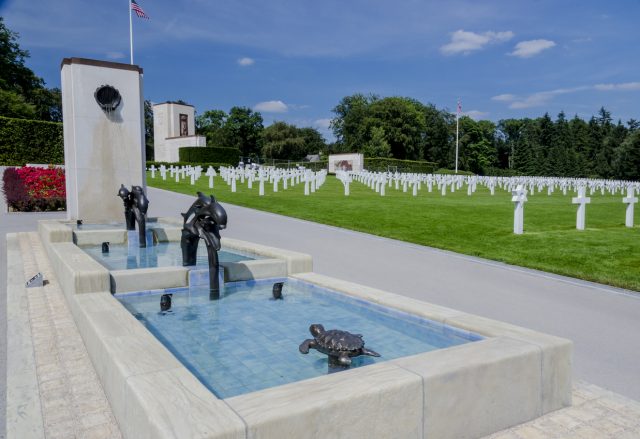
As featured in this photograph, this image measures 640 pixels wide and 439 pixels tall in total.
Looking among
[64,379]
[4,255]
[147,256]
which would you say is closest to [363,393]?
[64,379]

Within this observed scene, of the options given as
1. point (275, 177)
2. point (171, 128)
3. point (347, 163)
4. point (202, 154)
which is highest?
point (171, 128)

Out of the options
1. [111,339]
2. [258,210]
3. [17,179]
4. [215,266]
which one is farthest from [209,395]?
[17,179]

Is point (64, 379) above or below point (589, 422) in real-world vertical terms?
above

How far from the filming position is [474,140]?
271 ft

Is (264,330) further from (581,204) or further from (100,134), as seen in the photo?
(581,204)

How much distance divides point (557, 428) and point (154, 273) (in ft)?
13.8

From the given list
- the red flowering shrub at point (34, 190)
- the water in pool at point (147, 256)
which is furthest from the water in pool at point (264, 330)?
the red flowering shrub at point (34, 190)

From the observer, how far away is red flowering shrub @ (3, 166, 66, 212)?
657 inches

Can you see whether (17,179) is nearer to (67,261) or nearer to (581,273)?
(67,261)

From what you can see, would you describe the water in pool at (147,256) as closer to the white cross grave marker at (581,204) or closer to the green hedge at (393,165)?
the white cross grave marker at (581,204)

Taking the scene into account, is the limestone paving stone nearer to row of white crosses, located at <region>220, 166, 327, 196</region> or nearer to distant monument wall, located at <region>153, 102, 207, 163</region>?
row of white crosses, located at <region>220, 166, 327, 196</region>

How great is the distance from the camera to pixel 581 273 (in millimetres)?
7887

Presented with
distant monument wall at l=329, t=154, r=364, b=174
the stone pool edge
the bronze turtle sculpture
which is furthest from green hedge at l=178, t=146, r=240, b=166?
the bronze turtle sculpture

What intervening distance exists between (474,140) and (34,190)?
7567 centimetres
